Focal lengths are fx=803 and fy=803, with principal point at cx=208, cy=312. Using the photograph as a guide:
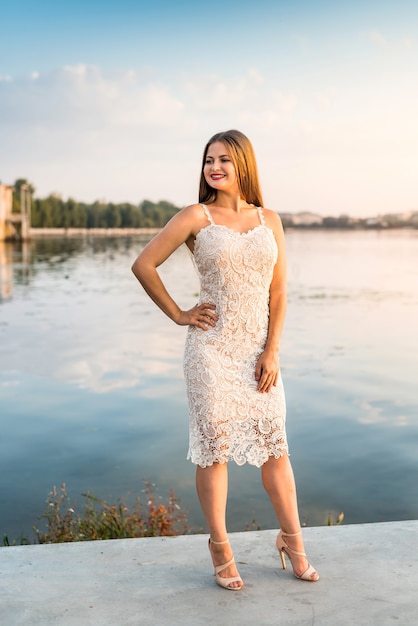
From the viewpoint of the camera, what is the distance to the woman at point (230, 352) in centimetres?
307

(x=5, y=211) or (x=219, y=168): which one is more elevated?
(x=5, y=211)

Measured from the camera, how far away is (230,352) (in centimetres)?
310

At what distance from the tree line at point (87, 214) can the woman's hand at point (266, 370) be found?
81856mm

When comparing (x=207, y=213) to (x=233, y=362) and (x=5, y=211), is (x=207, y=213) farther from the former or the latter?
(x=5, y=211)

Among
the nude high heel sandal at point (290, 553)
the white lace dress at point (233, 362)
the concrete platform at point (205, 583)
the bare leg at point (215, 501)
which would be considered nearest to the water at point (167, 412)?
the concrete platform at point (205, 583)

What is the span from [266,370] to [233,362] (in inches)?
5.2

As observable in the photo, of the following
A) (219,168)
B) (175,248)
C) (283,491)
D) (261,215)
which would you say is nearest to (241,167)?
(219,168)

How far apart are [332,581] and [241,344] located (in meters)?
0.96

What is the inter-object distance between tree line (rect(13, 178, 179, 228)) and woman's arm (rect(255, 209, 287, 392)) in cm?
8169

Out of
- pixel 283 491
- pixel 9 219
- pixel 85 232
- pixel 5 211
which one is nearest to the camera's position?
pixel 283 491

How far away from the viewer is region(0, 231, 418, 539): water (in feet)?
21.7

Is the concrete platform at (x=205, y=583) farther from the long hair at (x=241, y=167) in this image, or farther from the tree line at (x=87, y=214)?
the tree line at (x=87, y=214)

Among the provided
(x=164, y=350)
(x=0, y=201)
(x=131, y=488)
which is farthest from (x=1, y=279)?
(x=0, y=201)

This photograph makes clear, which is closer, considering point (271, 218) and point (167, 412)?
point (271, 218)
